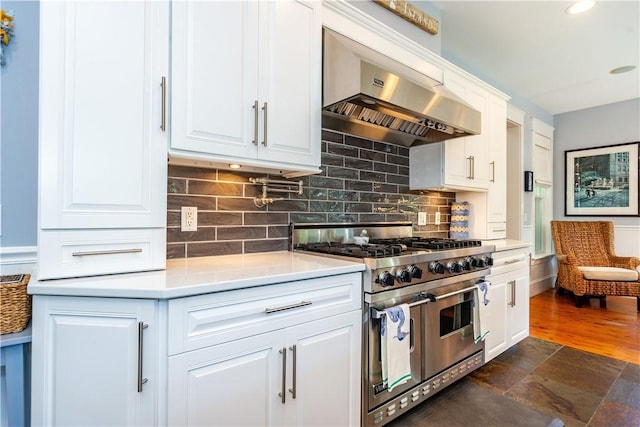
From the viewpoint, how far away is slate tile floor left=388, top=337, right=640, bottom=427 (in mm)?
1836

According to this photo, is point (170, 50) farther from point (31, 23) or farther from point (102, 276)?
point (102, 276)

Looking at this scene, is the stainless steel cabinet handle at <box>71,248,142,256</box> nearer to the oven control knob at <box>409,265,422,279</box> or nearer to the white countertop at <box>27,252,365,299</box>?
the white countertop at <box>27,252,365,299</box>

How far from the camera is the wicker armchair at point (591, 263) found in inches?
157

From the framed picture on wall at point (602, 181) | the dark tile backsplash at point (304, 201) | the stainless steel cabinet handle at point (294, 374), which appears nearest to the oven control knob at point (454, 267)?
the dark tile backsplash at point (304, 201)

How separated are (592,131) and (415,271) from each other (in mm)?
5237

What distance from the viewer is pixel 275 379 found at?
1.28 metres

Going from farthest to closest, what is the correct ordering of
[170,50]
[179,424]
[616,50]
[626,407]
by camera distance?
[616,50] → [626,407] → [170,50] → [179,424]

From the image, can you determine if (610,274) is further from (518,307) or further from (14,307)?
(14,307)

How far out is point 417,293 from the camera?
1800 mm

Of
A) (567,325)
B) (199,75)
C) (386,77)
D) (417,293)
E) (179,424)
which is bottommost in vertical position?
(567,325)

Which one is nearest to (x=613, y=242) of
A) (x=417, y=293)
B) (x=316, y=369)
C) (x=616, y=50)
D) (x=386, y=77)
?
(x=616, y=50)

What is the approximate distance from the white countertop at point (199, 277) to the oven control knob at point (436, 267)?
1.73 ft

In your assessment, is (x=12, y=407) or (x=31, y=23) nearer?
(x=12, y=407)

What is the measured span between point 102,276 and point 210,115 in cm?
80
